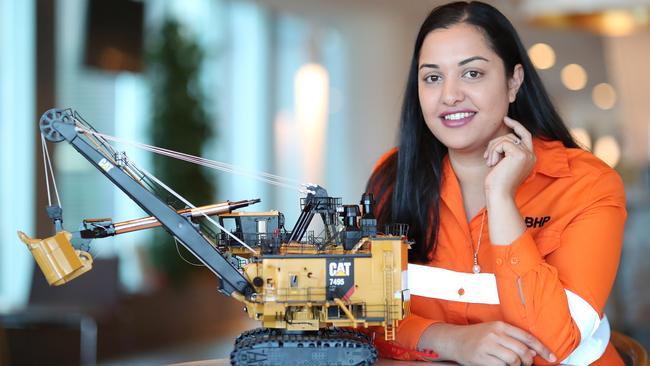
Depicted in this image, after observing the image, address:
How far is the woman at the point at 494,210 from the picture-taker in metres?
2.04

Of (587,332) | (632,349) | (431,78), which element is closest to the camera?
(587,332)

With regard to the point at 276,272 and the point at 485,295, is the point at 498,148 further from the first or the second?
the point at 276,272

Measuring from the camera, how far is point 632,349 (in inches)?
98.7

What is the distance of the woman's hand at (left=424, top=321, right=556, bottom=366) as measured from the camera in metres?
1.98

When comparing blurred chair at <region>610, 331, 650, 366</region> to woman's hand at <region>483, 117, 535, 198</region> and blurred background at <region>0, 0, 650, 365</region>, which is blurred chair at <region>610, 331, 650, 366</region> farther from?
blurred background at <region>0, 0, 650, 365</region>

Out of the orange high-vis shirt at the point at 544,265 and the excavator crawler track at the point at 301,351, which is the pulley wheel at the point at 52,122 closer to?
the excavator crawler track at the point at 301,351

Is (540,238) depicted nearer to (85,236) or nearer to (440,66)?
(440,66)

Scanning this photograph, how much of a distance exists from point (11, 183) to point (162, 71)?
257 centimetres

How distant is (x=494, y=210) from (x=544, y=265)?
18 cm

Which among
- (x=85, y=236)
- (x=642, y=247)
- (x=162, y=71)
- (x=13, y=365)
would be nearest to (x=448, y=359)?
(x=85, y=236)

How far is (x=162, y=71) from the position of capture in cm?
977

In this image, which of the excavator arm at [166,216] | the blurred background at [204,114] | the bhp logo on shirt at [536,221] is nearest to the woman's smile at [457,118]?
the bhp logo on shirt at [536,221]

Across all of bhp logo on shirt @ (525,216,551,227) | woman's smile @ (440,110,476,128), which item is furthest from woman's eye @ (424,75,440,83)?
bhp logo on shirt @ (525,216,551,227)

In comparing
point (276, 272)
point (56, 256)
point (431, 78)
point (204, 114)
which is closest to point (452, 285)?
point (431, 78)
